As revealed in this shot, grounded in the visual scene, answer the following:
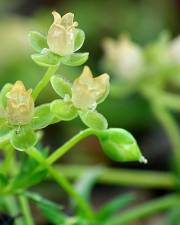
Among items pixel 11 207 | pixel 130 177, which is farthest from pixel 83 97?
pixel 130 177

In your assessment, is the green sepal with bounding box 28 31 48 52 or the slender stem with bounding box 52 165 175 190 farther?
the slender stem with bounding box 52 165 175 190

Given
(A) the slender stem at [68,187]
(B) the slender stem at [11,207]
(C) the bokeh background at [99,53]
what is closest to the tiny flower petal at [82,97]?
(A) the slender stem at [68,187]

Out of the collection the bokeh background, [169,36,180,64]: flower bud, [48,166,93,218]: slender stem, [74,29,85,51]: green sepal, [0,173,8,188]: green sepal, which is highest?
[74,29,85,51]: green sepal

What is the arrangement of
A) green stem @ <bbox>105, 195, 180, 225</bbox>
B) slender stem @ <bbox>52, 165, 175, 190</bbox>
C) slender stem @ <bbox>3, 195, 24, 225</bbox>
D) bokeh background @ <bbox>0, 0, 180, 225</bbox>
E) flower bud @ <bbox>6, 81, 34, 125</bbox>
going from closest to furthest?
flower bud @ <bbox>6, 81, 34, 125</bbox> → slender stem @ <bbox>3, 195, 24, 225</bbox> → green stem @ <bbox>105, 195, 180, 225</bbox> → slender stem @ <bbox>52, 165, 175, 190</bbox> → bokeh background @ <bbox>0, 0, 180, 225</bbox>

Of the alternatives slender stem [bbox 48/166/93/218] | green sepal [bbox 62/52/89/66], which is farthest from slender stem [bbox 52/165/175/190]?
green sepal [bbox 62/52/89/66]

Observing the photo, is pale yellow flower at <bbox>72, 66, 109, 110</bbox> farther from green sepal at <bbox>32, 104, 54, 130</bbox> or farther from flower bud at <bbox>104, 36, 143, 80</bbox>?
flower bud at <bbox>104, 36, 143, 80</bbox>

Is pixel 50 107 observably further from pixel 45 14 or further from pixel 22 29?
pixel 45 14
